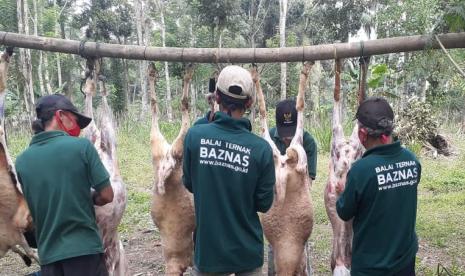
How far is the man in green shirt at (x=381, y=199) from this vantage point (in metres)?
2.84

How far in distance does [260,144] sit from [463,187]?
27.4ft

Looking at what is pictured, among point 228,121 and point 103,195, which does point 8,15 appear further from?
point 228,121

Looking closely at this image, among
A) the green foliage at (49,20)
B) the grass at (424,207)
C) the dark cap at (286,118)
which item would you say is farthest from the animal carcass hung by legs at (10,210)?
Result: the green foliage at (49,20)

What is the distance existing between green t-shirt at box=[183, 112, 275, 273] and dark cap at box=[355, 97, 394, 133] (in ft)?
2.27

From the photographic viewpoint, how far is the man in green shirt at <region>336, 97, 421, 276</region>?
2.84 meters

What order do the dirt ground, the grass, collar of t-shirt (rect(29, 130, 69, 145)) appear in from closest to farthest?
collar of t-shirt (rect(29, 130, 69, 145))
the dirt ground
the grass

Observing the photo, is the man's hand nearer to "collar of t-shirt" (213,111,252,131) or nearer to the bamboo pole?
"collar of t-shirt" (213,111,252,131)

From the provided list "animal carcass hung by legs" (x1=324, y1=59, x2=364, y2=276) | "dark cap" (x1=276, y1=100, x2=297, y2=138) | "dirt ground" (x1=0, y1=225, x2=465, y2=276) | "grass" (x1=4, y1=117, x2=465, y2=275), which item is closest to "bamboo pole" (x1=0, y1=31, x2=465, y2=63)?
"animal carcass hung by legs" (x1=324, y1=59, x2=364, y2=276)

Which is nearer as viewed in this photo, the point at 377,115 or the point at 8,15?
the point at 377,115

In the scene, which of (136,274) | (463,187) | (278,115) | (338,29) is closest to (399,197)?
(278,115)

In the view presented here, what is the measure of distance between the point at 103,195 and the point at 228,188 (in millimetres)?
852

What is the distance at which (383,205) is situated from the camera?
285 cm

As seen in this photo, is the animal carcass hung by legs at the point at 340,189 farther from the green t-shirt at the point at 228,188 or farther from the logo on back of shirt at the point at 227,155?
the logo on back of shirt at the point at 227,155

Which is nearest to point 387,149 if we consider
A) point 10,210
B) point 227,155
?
point 227,155
